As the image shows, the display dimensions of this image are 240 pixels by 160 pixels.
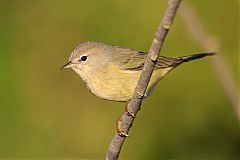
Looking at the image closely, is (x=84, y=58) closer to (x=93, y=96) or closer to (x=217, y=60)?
(x=93, y=96)

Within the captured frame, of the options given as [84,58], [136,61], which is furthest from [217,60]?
[84,58]

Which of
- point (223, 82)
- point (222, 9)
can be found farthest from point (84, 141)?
point (223, 82)

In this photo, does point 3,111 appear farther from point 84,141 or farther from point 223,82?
point 223,82

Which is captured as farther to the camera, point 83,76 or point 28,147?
point 28,147

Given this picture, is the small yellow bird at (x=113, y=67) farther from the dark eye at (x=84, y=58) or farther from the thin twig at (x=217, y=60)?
the thin twig at (x=217, y=60)

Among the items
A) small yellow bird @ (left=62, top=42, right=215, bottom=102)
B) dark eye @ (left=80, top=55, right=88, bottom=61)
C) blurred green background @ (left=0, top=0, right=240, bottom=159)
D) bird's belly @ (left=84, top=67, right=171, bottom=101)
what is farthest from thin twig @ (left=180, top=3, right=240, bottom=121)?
blurred green background @ (left=0, top=0, right=240, bottom=159)
